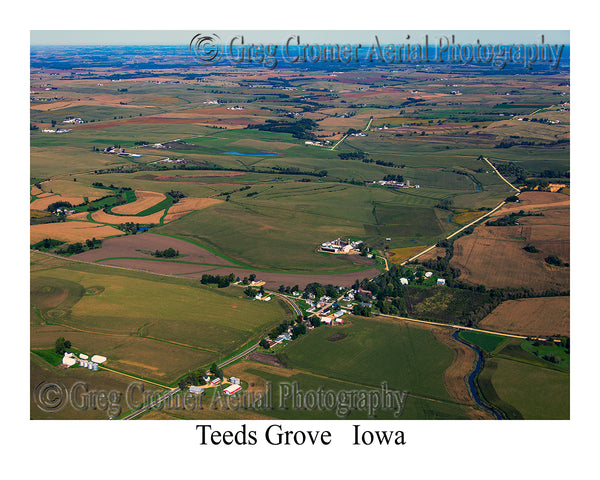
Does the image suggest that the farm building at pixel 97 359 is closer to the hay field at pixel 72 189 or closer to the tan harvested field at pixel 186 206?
the tan harvested field at pixel 186 206

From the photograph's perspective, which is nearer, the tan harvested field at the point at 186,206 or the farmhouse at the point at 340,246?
the farmhouse at the point at 340,246

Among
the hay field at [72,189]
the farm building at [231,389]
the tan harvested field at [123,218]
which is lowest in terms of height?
the farm building at [231,389]

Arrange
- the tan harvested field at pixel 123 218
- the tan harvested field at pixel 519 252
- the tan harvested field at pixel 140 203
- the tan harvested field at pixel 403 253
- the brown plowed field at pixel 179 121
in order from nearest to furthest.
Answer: the tan harvested field at pixel 519 252 < the tan harvested field at pixel 403 253 < the tan harvested field at pixel 123 218 < the tan harvested field at pixel 140 203 < the brown plowed field at pixel 179 121

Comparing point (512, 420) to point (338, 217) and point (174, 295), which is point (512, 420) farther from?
point (338, 217)

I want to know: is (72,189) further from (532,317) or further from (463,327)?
(532,317)

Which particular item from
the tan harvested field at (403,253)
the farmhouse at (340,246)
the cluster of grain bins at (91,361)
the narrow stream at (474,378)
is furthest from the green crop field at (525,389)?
the cluster of grain bins at (91,361)

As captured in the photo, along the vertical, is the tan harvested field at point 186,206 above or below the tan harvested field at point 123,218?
above

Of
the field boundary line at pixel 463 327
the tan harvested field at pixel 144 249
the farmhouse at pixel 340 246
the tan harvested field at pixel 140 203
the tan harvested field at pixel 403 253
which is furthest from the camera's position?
the tan harvested field at pixel 140 203
